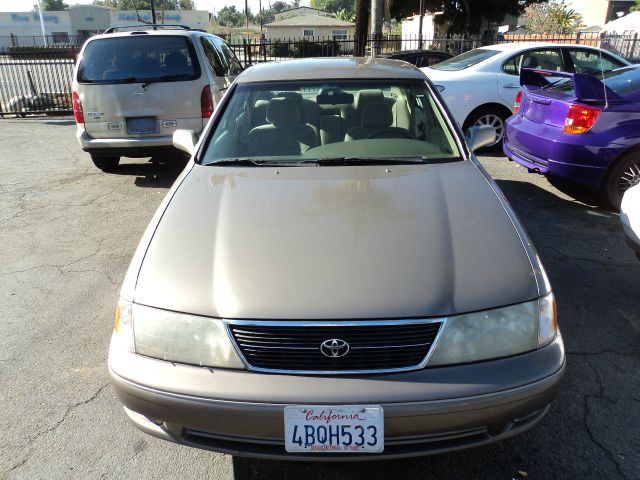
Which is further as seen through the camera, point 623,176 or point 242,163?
point 623,176

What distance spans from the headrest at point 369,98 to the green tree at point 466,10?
28841 mm

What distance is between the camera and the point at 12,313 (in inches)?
145

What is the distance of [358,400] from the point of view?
72.4 inches

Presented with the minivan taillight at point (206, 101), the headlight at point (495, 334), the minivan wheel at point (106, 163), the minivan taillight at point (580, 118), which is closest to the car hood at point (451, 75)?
the minivan taillight at point (580, 118)

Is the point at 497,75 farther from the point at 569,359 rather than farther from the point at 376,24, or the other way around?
the point at 376,24

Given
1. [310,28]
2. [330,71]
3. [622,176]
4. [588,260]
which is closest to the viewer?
[330,71]

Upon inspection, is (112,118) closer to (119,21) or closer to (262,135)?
(262,135)

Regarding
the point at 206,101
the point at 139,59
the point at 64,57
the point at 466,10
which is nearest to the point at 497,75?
the point at 206,101

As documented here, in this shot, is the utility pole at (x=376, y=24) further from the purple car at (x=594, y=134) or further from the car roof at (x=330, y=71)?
the car roof at (x=330, y=71)

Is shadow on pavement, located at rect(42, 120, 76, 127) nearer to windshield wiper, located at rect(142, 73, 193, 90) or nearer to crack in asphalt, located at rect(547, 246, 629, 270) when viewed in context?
windshield wiper, located at rect(142, 73, 193, 90)

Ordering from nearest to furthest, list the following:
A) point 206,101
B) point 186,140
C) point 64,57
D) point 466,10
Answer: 1. point 186,140
2. point 206,101
3. point 64,57
4. point 466,10

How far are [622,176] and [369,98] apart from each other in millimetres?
3202

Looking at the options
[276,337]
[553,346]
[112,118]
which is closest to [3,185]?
[112,118]

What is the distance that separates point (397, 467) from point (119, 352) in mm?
1306
